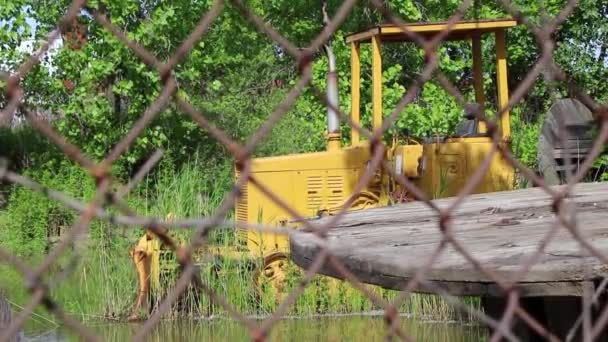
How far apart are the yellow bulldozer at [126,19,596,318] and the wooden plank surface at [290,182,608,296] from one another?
4.40 metres

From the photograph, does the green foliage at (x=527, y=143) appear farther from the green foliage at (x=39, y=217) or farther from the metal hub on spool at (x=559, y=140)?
the green foliage at (x=39, y=217)

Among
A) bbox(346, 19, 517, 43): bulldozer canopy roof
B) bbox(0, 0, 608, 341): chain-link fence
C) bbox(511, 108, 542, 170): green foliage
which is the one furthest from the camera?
bbox(511, 108, 542, 170): green foliage

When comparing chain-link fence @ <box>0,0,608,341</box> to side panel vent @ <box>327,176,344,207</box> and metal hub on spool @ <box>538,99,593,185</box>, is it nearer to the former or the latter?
metal hub on spool @ <box>538,99,593,185</box>

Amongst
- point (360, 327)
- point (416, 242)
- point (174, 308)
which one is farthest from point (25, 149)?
point (416, 242)

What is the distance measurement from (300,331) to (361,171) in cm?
127

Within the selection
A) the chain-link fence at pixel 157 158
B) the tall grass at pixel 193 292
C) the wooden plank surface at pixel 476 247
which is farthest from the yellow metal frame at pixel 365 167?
the chain-link fence at pixel 157 158

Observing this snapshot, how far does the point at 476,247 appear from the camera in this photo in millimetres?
1759

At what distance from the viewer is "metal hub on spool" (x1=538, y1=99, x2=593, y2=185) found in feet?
15.8

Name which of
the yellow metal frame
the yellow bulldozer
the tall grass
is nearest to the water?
the tall grass

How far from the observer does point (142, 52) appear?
31.4 inches

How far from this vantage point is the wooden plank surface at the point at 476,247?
1467mm

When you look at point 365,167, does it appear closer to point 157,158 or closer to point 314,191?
point 314,191

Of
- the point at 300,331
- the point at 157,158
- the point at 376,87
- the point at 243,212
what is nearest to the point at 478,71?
the point at 376,87

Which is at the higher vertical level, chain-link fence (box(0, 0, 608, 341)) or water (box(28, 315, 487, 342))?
chain-link fence (box(0, 0, 608, 341))
